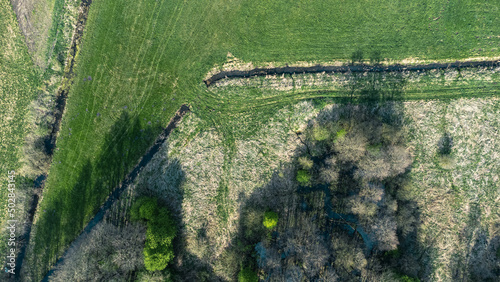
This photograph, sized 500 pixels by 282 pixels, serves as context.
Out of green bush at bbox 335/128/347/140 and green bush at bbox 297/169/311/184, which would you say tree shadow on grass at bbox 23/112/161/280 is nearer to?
green bush at bbox 297/169/311/184

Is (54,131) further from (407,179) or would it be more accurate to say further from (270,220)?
(407,179)

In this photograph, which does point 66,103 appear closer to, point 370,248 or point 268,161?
point 268,161

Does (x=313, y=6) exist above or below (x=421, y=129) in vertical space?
above

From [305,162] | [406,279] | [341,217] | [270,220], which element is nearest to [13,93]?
[270,220]

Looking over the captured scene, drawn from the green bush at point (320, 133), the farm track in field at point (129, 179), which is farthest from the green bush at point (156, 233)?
the green bush at point (320, 133)

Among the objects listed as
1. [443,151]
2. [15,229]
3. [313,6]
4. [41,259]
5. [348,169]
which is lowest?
[41,259]

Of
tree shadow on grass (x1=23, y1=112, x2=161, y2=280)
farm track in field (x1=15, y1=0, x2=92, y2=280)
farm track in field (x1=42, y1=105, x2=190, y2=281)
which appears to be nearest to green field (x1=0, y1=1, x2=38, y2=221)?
farm track in field (x1=15, y1=0, x2=92, y2=280)

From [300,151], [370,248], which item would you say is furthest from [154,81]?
[370,248]
